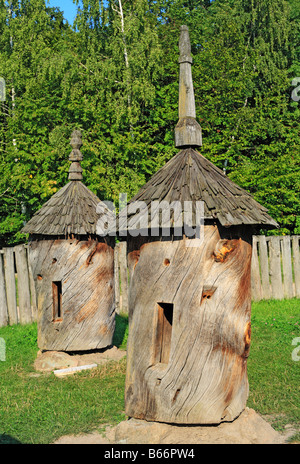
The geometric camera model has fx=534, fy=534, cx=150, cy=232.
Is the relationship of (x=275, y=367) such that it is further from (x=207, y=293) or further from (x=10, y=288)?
(x=10, y=288)

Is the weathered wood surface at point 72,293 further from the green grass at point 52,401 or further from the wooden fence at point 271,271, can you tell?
the wooden fence at point 271,271

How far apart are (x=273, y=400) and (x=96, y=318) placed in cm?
305

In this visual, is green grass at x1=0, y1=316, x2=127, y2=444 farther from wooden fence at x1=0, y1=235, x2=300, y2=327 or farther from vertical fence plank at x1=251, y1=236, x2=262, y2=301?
vertical fence plank at x1=251, y1=236, x2=262, y2=301

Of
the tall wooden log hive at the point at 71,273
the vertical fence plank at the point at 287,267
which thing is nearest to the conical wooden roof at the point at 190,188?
the tall wooden log hive at the point at 71,273

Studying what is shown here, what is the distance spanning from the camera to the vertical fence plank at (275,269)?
40.3 ft

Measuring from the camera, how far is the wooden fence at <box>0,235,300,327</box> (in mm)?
10805

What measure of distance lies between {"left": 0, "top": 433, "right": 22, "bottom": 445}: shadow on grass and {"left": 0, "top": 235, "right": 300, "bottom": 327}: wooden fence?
18.3ft

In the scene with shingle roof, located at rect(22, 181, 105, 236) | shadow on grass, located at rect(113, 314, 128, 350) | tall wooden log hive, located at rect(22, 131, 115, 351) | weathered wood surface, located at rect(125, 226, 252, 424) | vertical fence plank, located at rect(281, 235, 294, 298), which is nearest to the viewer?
weathered wood surface, located at rect(125, 226, 252, 424)

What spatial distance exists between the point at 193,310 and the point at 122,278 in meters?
7.21

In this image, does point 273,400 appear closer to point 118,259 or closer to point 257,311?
point 257,311

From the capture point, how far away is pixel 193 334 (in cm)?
453

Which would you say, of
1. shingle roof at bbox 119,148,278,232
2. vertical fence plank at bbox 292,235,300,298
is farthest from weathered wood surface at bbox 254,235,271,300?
shingle roof at bbox 119,148,278,232

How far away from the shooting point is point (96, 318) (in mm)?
8086

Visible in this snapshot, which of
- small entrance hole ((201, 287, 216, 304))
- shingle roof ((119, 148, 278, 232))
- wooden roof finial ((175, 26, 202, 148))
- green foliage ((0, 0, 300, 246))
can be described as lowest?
small entrance hole ((201, 287, 216, 304))
